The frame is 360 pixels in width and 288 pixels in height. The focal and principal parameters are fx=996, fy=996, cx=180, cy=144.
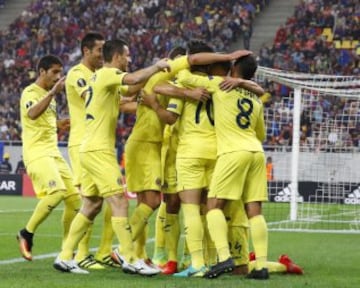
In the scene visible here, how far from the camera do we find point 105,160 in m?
10.0

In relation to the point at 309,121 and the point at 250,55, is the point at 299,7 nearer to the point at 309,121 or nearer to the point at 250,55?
the point at 309,121

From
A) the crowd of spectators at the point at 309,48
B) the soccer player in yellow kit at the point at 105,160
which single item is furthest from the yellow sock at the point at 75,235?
the crowd of spectators at the point at 309,48

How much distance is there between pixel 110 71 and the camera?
9.94 meters

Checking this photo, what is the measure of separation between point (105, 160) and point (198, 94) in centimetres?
115

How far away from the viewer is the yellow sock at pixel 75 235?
10.2 metres

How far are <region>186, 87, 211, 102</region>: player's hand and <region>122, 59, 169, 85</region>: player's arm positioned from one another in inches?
14.7

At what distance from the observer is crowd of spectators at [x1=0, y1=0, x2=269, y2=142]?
3869 cm

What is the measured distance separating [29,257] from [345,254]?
420cm

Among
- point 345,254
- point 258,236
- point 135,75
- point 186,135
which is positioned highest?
point 135,75

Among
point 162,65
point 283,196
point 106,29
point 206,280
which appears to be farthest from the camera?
point 106,29

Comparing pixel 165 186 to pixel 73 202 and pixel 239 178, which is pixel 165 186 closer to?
pixel 239 178

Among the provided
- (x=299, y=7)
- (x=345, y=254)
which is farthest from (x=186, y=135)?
(x=299, y=7)

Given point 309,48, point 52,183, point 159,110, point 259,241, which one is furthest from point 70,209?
point 309,48

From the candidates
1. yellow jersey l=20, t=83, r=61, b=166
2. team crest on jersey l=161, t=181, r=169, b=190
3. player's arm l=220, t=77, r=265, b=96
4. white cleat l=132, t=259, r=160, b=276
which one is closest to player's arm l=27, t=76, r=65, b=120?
yellow jersey l=20, t=83, r=61, b=166
